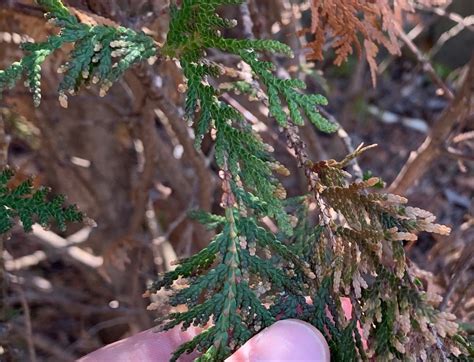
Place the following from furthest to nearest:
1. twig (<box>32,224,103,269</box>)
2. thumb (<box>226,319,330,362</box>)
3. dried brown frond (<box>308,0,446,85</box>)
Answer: twig (<box>32,224,103,269</box>) < dried brown frond (<box>308,0,446,85</box>) < thumb (<box>226,319,330,362</box>)

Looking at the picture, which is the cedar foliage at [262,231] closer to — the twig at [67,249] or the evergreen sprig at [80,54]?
the evergreen sprig at [80,54]

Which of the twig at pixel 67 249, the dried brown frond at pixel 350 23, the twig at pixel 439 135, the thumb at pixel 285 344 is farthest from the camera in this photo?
the twig at pixel 67 249

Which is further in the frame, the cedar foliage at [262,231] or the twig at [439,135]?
the twig at [439,135]

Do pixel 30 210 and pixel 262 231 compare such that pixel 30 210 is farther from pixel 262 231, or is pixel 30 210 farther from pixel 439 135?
pixel 439 135

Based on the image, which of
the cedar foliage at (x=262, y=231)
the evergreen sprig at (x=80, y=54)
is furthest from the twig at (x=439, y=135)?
the evergreen sprig at (x=80, y=54)

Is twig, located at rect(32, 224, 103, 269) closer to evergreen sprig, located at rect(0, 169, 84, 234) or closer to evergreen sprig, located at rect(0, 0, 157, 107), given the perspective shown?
evergreen sprig, located at rect(0, 169, 84, 234)

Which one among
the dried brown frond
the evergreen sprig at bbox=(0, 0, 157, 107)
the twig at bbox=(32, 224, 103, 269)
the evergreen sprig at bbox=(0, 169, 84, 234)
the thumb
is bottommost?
the twig at bbox=(32, 224, 103, 269)

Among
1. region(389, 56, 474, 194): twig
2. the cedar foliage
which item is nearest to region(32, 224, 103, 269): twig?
region(389, 56, 474, 194): twig

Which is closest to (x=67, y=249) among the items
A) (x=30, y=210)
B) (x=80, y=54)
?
(x=30, y=210)

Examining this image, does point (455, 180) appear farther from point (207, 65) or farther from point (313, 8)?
point (207, 65)
